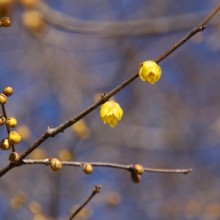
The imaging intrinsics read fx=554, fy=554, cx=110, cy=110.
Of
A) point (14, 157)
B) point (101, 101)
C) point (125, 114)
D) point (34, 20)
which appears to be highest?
point (125, 114)

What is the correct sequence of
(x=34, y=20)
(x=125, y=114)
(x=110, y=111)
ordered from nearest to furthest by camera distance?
(x=110, y=111) → (x=34, y=20) → (x=125, y=114)

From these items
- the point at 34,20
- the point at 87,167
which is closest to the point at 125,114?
the point at 34,20

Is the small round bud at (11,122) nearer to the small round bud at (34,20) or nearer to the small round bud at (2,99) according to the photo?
the small round bud at (2,99)

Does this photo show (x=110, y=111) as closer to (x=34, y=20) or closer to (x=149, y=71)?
(x=149, y=71)

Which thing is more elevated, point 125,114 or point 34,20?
point 125,114

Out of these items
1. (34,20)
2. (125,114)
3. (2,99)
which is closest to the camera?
(2,99)

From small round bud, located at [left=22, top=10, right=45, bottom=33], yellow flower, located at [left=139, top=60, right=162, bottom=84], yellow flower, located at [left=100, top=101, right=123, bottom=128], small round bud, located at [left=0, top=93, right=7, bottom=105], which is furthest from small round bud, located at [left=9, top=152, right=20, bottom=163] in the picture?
small round bud, located at [left=22, top=10, right=45, bottom=33]

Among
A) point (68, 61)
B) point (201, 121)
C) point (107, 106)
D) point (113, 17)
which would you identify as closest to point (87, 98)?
point (68, 61)

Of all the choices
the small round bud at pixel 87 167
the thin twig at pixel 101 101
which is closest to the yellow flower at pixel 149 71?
the thin twig at pixel 101 101

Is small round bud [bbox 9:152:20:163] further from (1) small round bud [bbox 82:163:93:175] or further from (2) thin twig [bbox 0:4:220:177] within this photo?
(1) small round bud [bbox 82:163:93:175]
